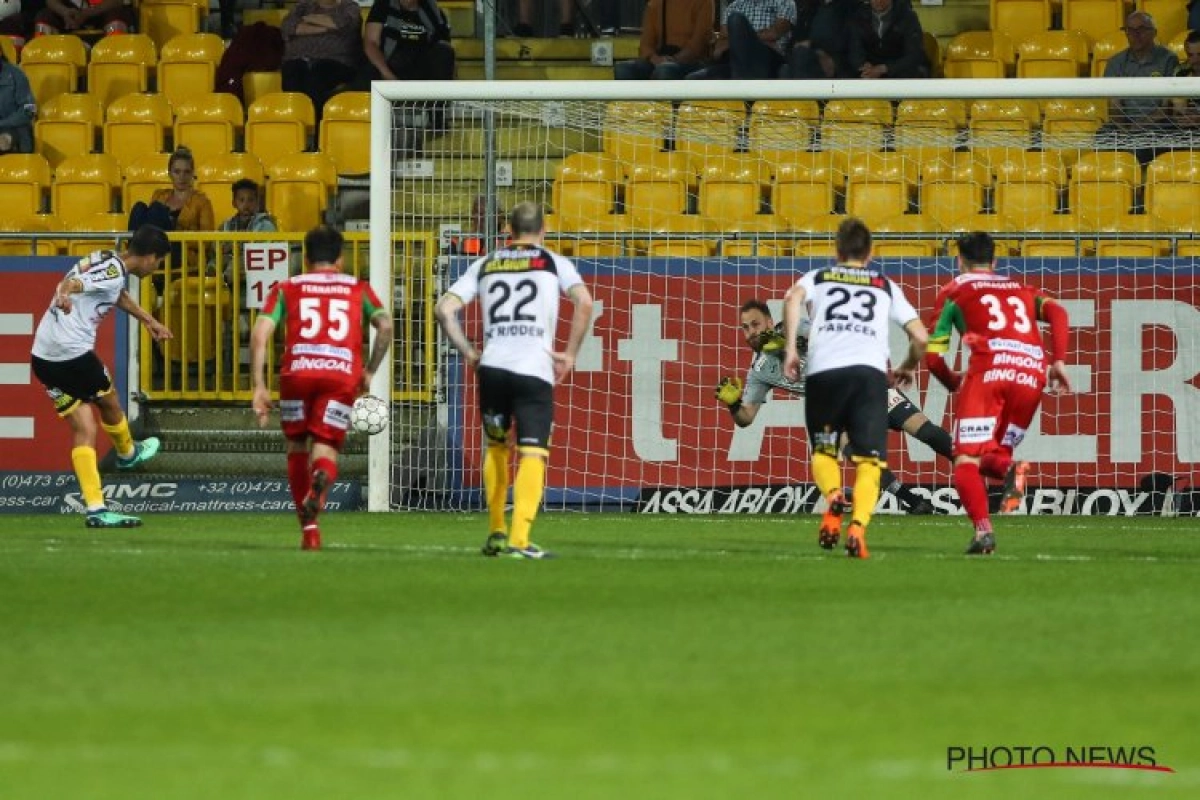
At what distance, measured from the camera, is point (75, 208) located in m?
22.0

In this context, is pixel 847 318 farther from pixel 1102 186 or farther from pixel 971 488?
pixel 1102 186

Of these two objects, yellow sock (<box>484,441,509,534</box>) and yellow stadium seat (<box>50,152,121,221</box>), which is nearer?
yellow sock (<box>484,441,509,534</box>)

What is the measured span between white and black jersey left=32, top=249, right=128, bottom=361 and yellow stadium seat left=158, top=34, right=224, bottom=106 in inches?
305

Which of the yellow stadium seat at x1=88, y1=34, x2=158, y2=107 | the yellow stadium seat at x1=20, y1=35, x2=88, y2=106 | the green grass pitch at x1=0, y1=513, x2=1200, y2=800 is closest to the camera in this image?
the green grass pitch at x1=0, y1=513, x2=1200, y2=800

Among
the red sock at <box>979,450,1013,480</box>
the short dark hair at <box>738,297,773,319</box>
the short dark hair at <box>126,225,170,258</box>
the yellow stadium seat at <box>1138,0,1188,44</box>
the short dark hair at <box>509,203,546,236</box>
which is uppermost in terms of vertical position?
the yellow stadium seat at <box>1138,0,1188,44</box>

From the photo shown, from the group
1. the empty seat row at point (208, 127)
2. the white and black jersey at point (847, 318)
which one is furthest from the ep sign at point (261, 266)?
the white and black jersey at point (847, 318)

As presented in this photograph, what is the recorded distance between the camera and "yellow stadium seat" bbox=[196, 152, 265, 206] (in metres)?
21.5

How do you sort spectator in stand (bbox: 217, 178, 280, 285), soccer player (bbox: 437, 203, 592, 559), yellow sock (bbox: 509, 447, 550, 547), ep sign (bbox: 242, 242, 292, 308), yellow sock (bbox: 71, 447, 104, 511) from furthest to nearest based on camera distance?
spectator in stand (bbox: 217, 178, 280, 285) < ep sign (bbox: 242, 242, 292, 308) < yellow sock (bbox: 71, 447, 104, 511) < soccer player (bbox: 437, 203, 592, 559) < yellow sock (bbox: 509, 447, 550, 547)

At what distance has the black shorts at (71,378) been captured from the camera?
15695 mm

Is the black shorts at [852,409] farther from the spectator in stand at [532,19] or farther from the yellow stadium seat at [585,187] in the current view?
the spectator in stand at [532,19]

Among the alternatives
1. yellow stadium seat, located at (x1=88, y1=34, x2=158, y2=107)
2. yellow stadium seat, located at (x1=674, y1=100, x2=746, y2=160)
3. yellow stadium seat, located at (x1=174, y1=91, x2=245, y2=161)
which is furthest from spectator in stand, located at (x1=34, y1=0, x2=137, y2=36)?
yellow stadium seat, located at (x1=674, y1=100, x2=746, y2=160)

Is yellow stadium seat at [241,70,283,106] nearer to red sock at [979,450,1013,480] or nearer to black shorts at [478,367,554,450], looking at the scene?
black shorts at [478,367,554,450]

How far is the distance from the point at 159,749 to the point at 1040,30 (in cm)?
1684

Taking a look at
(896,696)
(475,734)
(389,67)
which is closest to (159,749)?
(475,734)
